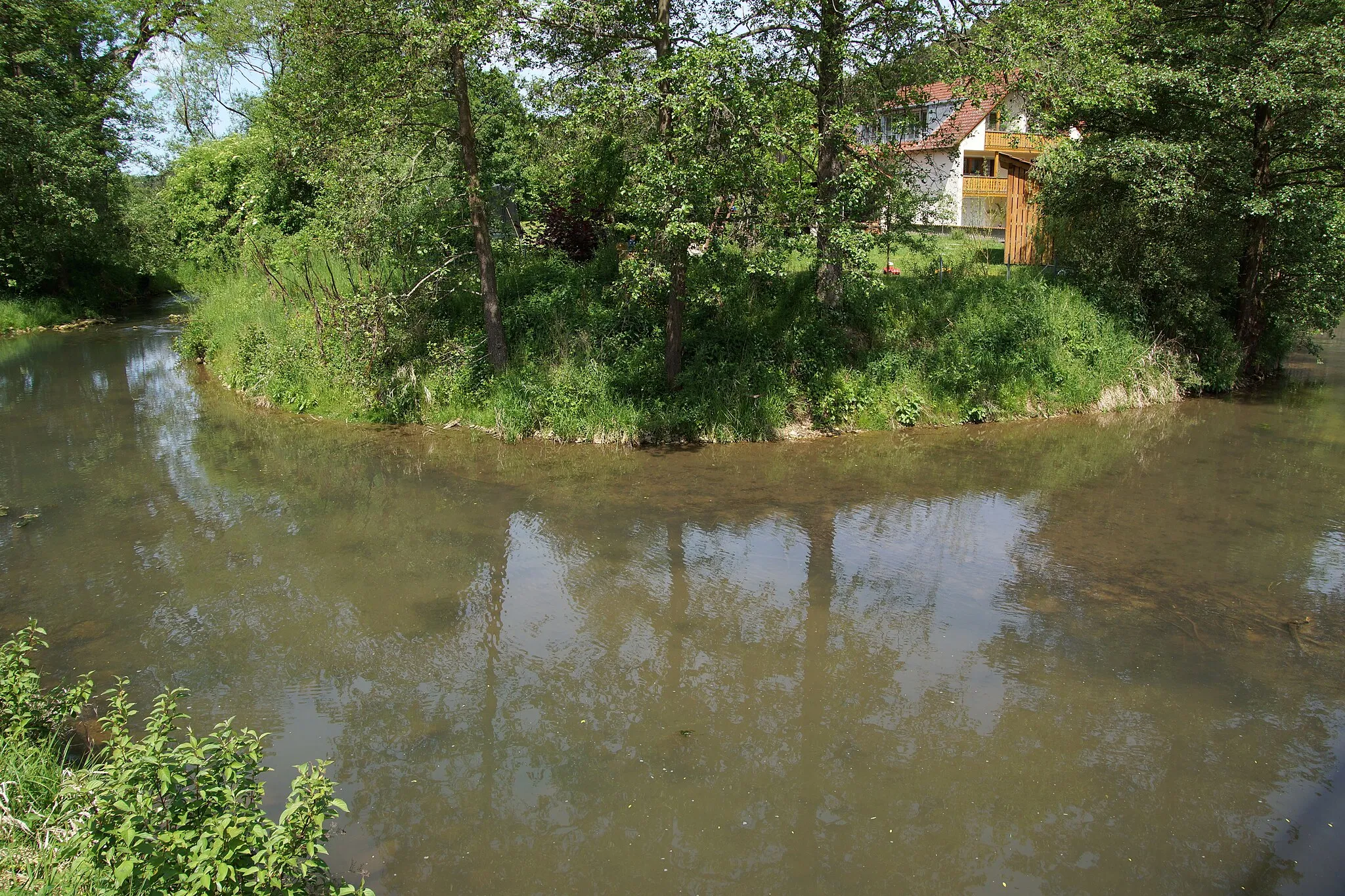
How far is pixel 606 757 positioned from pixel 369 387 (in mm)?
9900

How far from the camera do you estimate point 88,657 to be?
707cm

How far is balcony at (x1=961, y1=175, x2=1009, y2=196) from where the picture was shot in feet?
96.7

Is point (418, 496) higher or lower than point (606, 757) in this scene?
higher

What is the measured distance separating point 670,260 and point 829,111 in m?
3.16

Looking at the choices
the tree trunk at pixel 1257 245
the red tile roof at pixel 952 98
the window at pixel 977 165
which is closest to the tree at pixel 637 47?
the red tile roof at pixel 952 98

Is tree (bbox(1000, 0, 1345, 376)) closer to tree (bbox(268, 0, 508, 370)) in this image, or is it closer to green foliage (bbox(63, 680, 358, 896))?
tree (bbox(268, 0, 508, 370))

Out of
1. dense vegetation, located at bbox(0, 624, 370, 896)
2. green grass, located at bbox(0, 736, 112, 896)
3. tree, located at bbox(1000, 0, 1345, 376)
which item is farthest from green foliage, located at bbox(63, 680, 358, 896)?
tree, located at bbox(1000, 0, 1345, 376)

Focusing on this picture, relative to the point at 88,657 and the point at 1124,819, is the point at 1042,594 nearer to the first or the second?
the point at 1124,819

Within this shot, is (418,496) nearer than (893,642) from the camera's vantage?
No

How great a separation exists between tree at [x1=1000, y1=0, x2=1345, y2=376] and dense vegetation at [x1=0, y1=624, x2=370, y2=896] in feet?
43.0

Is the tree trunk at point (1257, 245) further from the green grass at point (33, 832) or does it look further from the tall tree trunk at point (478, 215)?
the green grass at point (33, 832)

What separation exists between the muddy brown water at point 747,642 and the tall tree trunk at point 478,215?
1.73 metres

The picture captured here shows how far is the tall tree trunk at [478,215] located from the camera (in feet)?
41.0

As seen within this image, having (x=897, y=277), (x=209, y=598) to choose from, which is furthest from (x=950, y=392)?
(x=209, y=598)
